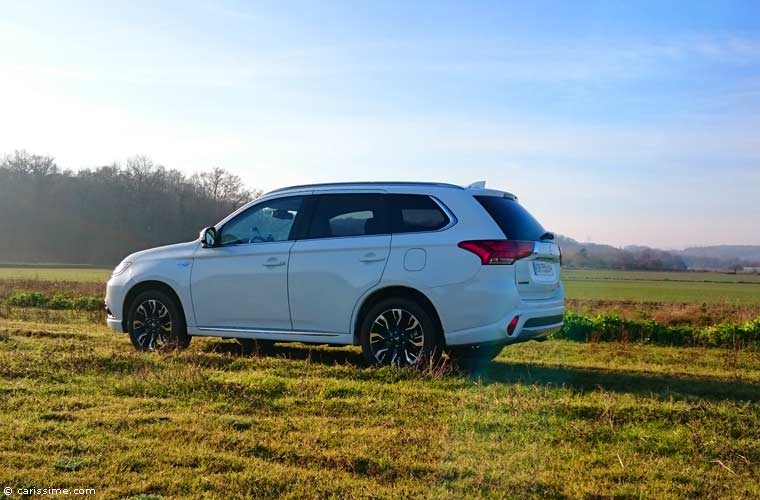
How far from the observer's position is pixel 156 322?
28.9ft

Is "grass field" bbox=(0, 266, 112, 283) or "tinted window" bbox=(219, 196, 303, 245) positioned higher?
"tinted window" bbox=(219, 196, 303, 245)

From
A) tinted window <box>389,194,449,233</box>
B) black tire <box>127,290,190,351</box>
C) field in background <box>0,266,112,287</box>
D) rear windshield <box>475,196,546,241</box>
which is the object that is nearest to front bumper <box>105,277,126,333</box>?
black tire <box>127,290,190,351</box>

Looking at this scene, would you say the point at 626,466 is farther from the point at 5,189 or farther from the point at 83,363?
the point at 5,189

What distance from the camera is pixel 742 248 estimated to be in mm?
98938

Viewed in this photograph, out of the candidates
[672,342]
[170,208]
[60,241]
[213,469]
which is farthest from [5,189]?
[213,469]

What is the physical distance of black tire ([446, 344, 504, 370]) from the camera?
→ 762 cm

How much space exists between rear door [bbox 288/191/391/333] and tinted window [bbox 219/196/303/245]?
293 millimetres

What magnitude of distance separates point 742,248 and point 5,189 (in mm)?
94282

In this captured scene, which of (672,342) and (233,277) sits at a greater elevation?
(233,277)

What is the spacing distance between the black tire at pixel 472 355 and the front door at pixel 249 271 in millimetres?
1854

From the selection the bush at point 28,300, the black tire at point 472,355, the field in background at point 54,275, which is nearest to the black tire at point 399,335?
the black tire at point 472,355

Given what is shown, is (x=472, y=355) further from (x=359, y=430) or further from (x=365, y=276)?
(x=359, y=430)

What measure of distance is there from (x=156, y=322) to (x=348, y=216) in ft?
9.28

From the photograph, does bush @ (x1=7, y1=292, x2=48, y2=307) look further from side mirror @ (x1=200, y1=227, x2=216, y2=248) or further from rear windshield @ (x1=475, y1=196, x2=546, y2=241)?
rear windshield @ (x1=475, y1=196, x2=546, y2=241)
